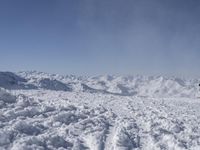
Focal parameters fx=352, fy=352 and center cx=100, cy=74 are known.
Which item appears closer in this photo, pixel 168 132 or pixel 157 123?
pixel 168 132

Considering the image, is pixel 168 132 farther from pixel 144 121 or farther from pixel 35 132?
pixel 35 132

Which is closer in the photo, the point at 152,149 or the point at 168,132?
the point at 152,149

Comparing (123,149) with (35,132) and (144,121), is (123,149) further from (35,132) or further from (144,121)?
(144,121)

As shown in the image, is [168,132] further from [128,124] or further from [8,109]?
[8,109]

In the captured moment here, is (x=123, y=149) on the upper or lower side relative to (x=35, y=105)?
lower

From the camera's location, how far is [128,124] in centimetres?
2539

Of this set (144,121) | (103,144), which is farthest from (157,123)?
(103,144)

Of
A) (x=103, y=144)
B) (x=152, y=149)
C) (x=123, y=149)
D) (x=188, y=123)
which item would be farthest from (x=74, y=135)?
(x=188, y=123)

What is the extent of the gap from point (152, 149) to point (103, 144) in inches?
113

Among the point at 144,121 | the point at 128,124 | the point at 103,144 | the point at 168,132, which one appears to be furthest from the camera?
the point at 144,121

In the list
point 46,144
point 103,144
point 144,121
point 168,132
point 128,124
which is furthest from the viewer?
point 144,121

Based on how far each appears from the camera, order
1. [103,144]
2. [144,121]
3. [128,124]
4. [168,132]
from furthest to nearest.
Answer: [144,121] < [128,124] < [168,132] < [103,144]

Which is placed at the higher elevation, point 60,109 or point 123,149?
point 60,109

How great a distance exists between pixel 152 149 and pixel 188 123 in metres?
7.95
